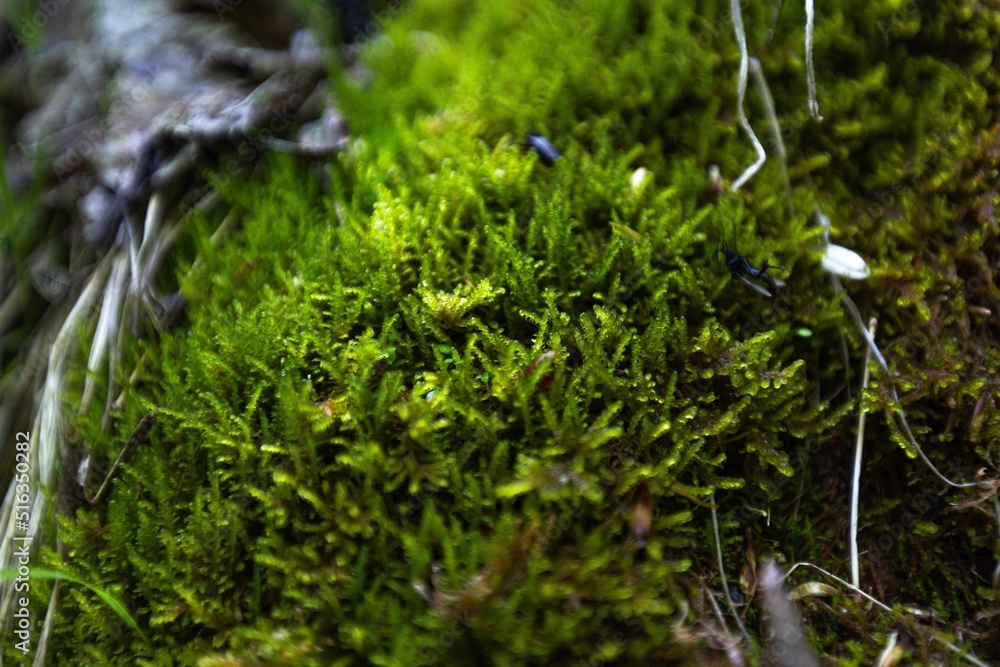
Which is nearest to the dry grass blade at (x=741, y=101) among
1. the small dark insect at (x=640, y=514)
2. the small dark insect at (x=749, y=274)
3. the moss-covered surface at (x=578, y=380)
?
the moss-covered surface at (x=578, y=380)

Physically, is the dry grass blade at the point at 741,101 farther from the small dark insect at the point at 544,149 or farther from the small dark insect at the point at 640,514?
the small dark insect at the point at 640,514

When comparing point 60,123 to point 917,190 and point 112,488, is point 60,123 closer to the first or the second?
point 112,488

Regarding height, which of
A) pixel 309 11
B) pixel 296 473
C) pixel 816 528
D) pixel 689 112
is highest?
pixel 309 11

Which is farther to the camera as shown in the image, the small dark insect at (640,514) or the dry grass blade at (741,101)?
the dry grass blade at (741,101)

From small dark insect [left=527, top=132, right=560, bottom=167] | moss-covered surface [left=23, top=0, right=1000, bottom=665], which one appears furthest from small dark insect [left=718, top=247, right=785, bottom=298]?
small dark insect [left=527, top=132, right=560, bottom=167]

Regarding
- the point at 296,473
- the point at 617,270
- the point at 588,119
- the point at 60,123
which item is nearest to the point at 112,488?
the point at 296,473

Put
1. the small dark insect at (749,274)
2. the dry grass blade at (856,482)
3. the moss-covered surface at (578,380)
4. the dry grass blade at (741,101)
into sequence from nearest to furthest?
the moss-covered surface at (578,380) → the dry grass blade at (856,482) → the small dark insect at (749,274) → the dry grass blade at (741,101)

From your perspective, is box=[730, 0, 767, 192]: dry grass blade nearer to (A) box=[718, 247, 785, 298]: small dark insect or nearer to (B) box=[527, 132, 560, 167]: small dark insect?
(A) box=[718, 247, 785, 298]: small dark insect
